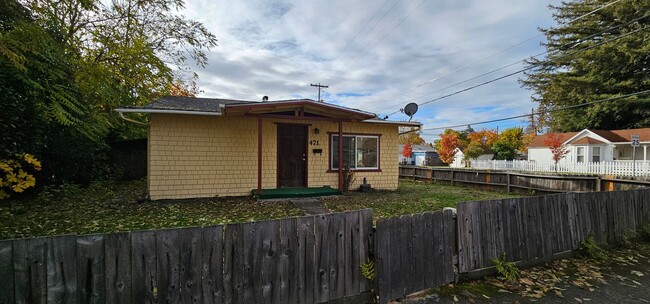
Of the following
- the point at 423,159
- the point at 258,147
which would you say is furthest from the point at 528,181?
the point at 423,159

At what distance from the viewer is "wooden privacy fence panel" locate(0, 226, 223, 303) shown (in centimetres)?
192

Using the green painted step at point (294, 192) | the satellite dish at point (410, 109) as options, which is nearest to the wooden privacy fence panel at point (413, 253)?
the green painted step at point (294, 192)

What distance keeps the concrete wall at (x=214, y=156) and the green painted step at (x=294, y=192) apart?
0.40 metres

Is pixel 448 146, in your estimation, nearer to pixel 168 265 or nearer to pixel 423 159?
pixel 423 159

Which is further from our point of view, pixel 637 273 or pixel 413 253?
pixel 637 273

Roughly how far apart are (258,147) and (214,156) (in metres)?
1.35

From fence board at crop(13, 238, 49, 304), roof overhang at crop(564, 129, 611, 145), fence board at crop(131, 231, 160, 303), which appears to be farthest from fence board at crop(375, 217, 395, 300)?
roof overhang at crop(564, 129, 611, 145)

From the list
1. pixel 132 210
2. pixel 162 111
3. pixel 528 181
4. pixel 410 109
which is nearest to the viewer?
pixel 132 210

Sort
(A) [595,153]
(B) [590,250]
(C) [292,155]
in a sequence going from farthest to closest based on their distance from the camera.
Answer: (A) [595,153] < (C) [292,155] < (B) [590,250]

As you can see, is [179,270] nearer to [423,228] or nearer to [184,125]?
[423,228]

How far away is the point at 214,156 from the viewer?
8.91 meters

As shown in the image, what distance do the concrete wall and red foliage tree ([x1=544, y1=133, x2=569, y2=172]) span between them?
23202 mm

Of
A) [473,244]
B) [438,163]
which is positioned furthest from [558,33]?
[473,244]

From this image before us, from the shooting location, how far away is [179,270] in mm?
2336
